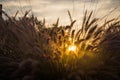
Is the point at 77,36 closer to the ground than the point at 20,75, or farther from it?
farther from it

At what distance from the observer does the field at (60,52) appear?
4039 millimetres

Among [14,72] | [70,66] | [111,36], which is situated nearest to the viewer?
[14,72]

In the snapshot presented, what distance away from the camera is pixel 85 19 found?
4566mm

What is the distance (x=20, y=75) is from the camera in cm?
396

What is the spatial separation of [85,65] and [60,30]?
2.18 ft

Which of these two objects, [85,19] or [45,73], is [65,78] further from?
[85,19]

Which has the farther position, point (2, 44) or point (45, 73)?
point (2, 44)

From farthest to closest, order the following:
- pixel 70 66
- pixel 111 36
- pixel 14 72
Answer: pixel 111 36
pixel 70 66
pixel 14 72

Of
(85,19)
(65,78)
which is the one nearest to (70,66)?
(65,78)

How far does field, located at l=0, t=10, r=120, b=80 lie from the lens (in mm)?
4039

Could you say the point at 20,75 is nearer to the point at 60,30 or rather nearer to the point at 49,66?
the point at 49,66

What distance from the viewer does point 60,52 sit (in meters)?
4.27

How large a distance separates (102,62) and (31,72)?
92cm

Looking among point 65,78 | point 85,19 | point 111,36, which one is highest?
point 85,19
